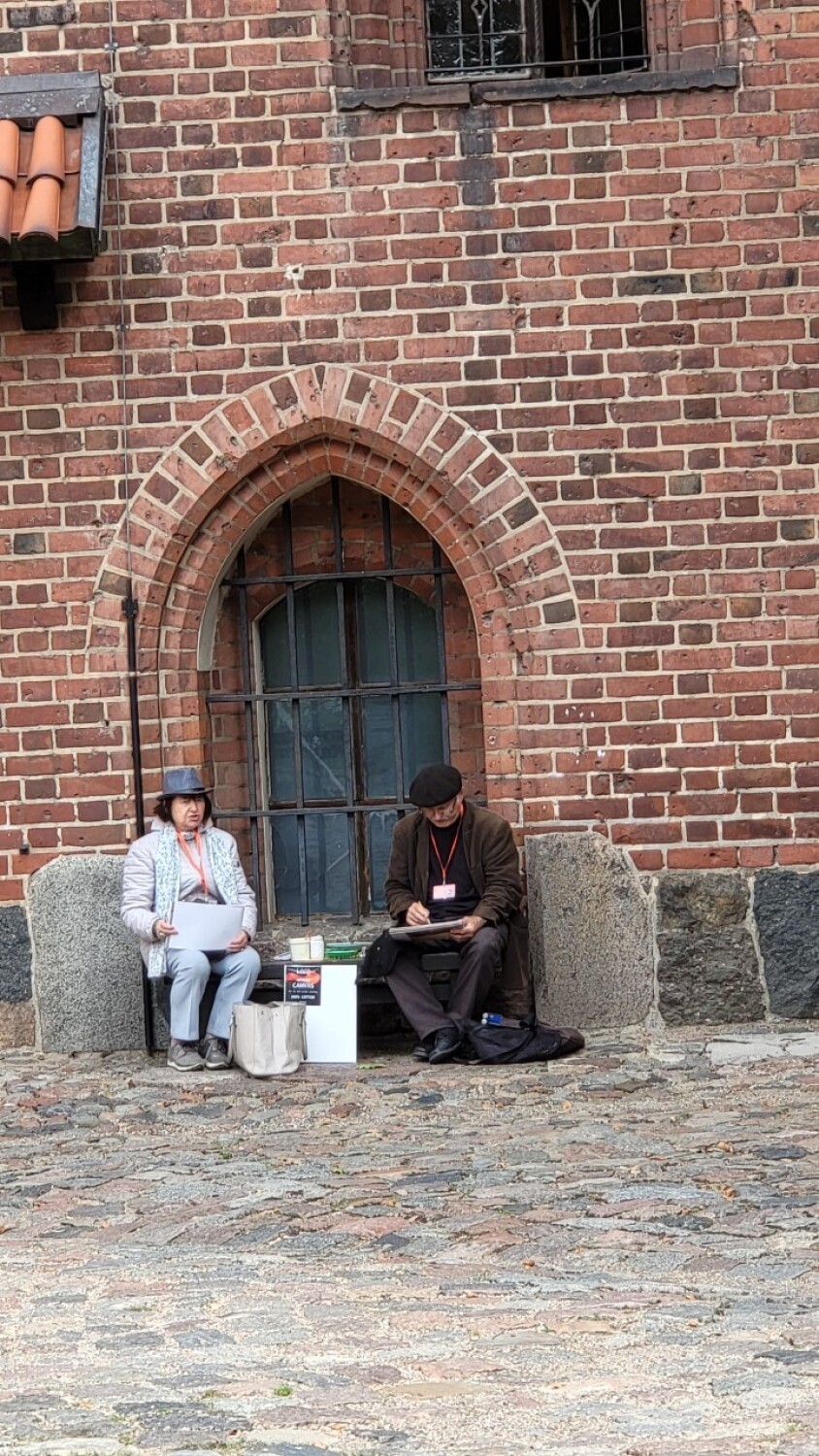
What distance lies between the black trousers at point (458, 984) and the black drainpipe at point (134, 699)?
1301 mm

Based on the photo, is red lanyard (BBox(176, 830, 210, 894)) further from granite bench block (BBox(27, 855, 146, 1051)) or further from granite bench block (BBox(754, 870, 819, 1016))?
granite bench block (BBox(754, 870, 819, 1016))

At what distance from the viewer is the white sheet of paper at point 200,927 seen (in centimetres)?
832

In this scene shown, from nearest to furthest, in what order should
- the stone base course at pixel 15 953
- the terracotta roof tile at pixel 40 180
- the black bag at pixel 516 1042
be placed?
the terracotta roof tile at pixel 40 180 → the black bag at pixel 516 1042 → the stone base course at pixel 15 953

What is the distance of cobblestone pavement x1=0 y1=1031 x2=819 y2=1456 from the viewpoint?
4.02 m

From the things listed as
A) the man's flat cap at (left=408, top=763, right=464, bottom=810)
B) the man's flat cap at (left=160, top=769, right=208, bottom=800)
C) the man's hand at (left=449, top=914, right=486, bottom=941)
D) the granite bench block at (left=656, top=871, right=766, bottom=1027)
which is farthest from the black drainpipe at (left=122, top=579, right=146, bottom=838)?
the granite bench block at (left=656, top=871, right=766, bottom=1027)

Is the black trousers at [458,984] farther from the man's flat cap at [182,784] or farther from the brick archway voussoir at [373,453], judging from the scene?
the brick archway voussoir at [373,453]

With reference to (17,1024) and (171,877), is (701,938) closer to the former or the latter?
(171,877)

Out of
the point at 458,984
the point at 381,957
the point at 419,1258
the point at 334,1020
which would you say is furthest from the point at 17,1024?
the point at 419,1258

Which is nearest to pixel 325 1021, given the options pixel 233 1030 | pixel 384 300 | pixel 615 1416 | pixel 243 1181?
pixel 233 1030

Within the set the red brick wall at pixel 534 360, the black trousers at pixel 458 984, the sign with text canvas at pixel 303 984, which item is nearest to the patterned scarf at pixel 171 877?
the sign with text canvas at pixel 303 984

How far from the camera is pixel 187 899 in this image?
8.44 meters

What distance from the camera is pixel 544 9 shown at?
884 cm

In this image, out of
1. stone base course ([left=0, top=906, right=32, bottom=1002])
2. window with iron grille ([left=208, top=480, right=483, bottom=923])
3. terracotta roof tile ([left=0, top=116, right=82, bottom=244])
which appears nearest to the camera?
terracotta roof tile ([left=0, top=116, right=82, bottom=244])

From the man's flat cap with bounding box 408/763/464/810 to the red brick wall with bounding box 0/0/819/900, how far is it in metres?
0.39
